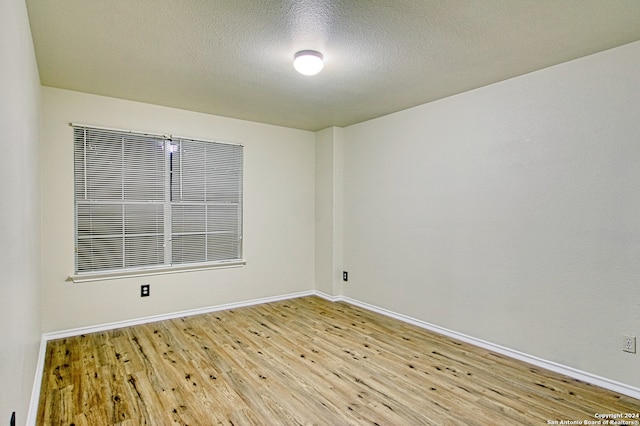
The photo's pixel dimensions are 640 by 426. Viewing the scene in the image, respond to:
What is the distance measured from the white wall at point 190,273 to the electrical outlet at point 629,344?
11.7 ft

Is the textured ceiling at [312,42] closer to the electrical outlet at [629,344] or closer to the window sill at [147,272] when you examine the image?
the window sill at [147,272]

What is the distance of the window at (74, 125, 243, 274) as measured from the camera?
139 inches

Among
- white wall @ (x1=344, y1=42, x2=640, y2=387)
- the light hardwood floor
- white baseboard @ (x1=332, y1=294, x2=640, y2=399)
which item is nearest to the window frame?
the light hardwood floor

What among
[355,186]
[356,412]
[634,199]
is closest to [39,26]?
[356,412]

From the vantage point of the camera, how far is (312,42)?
236cm

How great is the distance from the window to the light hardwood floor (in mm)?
803

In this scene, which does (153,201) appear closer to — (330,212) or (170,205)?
(170,205)

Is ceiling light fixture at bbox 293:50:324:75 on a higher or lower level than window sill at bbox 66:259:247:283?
higher

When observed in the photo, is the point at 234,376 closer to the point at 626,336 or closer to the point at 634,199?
the point at 626,336

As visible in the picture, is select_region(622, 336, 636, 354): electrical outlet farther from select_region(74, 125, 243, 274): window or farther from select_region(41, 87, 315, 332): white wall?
select_region(74, 125, 243, 274): window

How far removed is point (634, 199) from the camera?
238cm

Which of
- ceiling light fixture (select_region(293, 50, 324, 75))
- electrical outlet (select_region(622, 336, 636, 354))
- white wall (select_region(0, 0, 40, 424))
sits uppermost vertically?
ceiling light fixture (select_region(293, 50, 324, 75))

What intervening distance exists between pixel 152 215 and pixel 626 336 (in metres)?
4.31

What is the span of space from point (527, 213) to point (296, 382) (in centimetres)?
230
